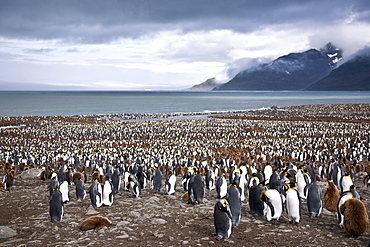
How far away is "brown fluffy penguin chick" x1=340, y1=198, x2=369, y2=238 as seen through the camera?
585 cm

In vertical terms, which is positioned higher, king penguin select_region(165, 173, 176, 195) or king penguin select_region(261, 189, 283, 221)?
king penguin select_region(261, 189, 283, 221)

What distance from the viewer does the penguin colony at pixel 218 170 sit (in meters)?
6.90

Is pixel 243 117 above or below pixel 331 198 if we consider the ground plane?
Answer: below

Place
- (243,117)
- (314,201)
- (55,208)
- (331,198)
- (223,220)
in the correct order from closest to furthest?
1. (223,220)
2. (314,201)
3. (55,208)
4. (331,198)
5. (243,117)

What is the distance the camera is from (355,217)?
591cm

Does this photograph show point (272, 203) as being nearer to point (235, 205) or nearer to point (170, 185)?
point (235, 205)

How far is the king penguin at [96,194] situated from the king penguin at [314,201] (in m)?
4.98

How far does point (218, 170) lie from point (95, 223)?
7.21 metres

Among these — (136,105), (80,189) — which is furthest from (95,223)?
(136,105)

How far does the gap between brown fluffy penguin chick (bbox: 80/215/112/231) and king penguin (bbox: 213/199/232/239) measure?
2.36 metres

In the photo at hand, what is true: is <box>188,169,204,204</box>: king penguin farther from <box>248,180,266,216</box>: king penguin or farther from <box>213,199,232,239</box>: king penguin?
Result: <box>213,199,232,239</box>: king penguin

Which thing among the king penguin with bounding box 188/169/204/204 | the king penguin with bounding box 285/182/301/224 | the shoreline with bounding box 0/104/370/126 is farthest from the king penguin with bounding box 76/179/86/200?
the shoreline with bounding box 0/104/370/126

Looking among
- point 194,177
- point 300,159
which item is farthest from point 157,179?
point 300,159

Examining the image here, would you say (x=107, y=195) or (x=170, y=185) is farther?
(x=170, y=185)
